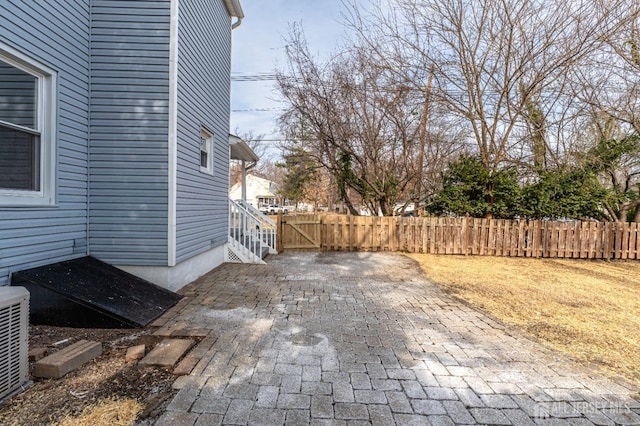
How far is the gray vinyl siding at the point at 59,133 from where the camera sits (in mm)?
3354

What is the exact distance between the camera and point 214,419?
78.6 inches

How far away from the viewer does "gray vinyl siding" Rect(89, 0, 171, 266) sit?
4.64 meters

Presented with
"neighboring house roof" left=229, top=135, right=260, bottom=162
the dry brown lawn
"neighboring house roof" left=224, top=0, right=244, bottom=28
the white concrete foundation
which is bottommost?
the dry brown lawn

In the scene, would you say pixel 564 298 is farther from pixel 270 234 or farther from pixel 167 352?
pixel 270 234

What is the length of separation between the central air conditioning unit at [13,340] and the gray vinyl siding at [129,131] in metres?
2.50

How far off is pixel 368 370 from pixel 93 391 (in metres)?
2.14

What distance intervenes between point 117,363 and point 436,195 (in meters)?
10.2

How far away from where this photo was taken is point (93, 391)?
228 centimetres

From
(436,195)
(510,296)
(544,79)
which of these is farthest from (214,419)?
(544,79)

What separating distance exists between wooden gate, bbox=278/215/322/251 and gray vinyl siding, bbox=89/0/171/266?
18.3 feet

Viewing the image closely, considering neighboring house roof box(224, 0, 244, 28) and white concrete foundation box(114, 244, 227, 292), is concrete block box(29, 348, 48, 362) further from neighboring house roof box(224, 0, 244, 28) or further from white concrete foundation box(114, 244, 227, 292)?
neighboring house roof box(224, 0, 244, 28)

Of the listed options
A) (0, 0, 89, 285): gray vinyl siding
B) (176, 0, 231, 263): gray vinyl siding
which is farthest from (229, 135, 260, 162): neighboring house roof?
(0, 0, 89, 285): gray vinyl siding

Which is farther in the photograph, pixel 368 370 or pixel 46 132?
pixel 46 132

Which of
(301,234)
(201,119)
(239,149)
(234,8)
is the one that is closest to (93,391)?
(201,119)
